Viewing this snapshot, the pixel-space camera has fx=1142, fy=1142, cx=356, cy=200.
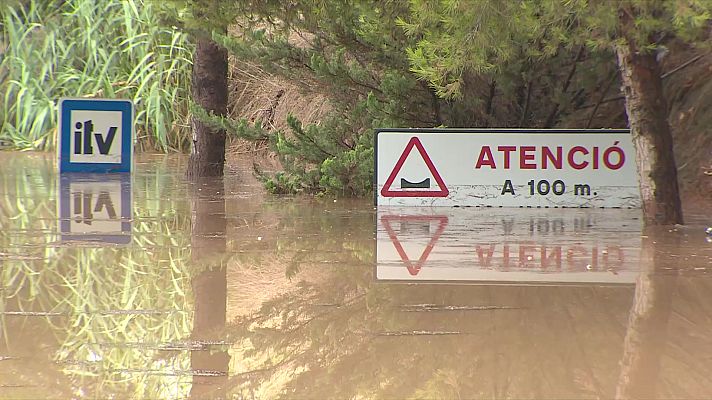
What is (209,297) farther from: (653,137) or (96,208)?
(96,208)

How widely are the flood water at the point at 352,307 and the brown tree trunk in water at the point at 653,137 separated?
33 cm

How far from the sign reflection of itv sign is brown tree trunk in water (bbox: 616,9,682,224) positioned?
12.9ft

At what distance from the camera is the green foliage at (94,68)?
19594 millimetres

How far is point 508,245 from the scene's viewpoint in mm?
7711

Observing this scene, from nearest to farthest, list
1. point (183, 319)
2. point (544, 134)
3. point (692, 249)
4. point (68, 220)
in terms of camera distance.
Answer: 1. point (183, 319)
2. point (692, 249)
3. point (68, 220)
4. point (544, 134)

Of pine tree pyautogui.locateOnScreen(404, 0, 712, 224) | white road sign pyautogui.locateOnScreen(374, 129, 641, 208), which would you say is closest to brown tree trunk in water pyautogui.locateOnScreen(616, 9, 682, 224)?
pine tree pyautogui.locateOnScreen(404, 0, 712, 224)

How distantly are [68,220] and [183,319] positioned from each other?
397 centimetres

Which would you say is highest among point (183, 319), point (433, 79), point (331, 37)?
point (331, 37)

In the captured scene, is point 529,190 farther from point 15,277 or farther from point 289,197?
point 15,277

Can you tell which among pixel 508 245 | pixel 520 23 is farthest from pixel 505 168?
pixel 520 23

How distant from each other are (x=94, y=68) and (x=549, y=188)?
39.2 feet

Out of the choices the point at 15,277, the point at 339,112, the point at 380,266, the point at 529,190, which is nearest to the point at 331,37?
the point at 339,112

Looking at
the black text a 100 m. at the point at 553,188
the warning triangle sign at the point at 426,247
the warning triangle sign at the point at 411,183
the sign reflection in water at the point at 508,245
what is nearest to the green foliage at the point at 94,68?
the warning triangle sign at the point at 411,183

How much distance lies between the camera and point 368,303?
5.74 meters
